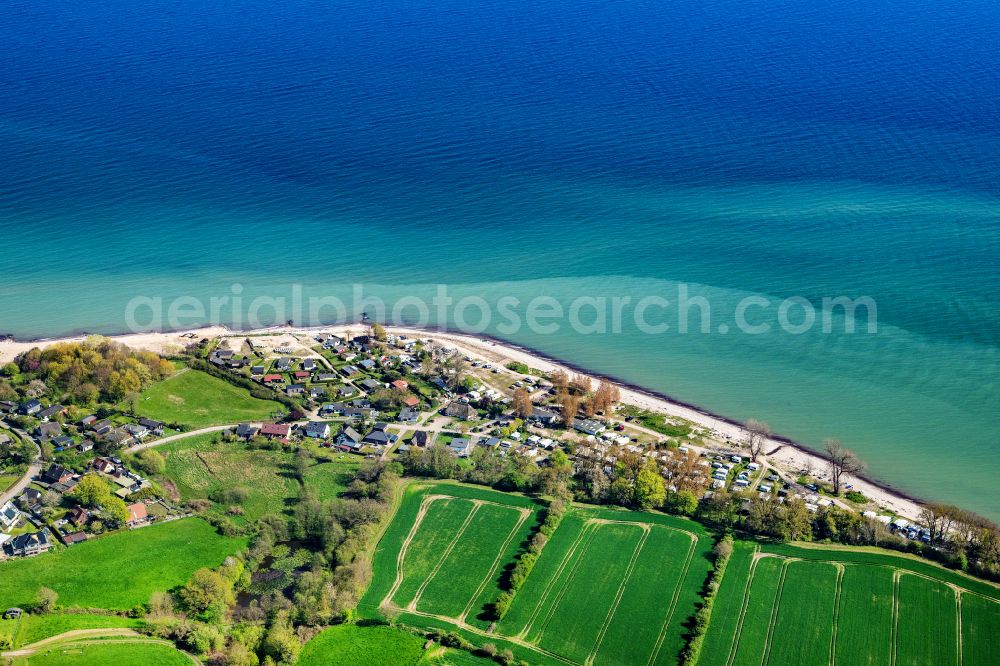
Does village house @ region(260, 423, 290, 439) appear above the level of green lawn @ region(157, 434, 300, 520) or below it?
above

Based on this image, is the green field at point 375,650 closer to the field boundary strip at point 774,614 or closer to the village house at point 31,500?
the field boundary strip at point 774,614

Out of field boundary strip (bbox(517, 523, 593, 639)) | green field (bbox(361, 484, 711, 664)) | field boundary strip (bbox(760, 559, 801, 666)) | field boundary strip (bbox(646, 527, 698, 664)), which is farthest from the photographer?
field boundary strip (bbox(517, 523, 593, 639))

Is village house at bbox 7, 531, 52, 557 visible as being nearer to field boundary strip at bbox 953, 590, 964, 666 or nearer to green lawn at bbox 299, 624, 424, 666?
green lawn at bbox 299, 624, 424, 666

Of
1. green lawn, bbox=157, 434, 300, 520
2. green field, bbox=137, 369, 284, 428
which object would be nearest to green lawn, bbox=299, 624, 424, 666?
green lawn, bbox=157, 434, 300, 520

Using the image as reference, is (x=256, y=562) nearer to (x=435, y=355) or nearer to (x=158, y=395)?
(x=158, y=395)

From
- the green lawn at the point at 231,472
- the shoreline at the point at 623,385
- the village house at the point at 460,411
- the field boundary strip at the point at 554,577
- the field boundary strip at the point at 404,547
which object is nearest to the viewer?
the field boundary strip at the point at 554,577

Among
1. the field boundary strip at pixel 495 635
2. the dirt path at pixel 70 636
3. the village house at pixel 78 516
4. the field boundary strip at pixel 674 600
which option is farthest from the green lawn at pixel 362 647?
the village house at pixel 78 516

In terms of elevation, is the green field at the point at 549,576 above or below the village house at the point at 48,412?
below
